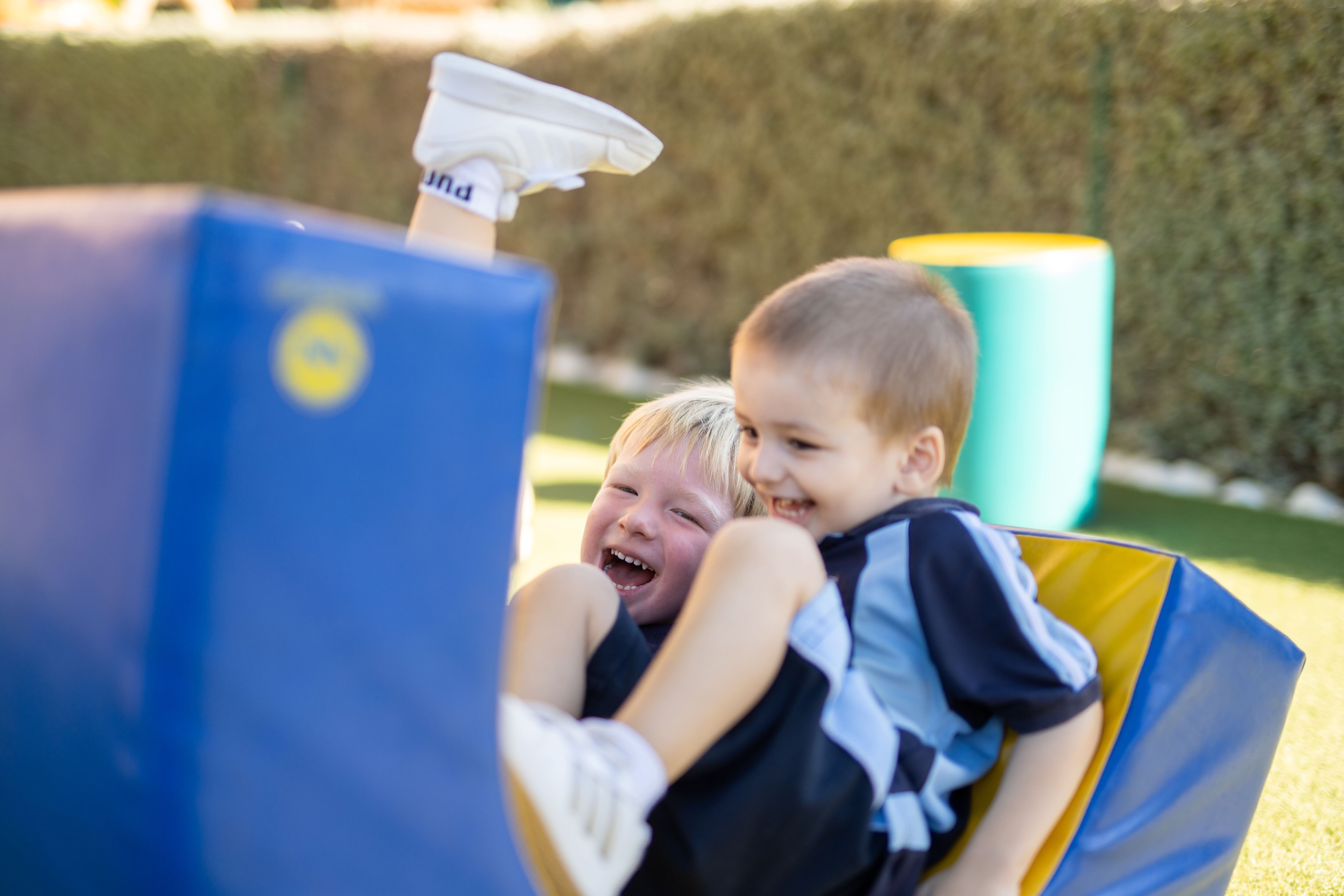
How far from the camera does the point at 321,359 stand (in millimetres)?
875

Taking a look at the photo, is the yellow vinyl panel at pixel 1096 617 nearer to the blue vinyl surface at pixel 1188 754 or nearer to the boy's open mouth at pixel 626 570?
the blue vinyl surface at pixel 1188 754

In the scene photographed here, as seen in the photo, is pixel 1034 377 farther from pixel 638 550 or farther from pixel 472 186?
pixel 472 186

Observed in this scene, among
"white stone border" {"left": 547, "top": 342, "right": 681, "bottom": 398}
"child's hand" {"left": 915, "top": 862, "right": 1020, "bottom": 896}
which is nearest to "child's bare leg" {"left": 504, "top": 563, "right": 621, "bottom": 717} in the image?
"child's hand" {"left": 915, "top": 862, "right": 1020, "bottom": 896}

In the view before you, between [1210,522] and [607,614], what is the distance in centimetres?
376

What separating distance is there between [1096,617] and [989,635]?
0.37 metres

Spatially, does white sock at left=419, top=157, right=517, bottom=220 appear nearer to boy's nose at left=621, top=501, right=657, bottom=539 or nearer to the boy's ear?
boy's nose at left=621, top=501, right=657, bottom=539

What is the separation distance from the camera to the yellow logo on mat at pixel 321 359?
0.86m

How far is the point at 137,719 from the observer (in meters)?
0.87

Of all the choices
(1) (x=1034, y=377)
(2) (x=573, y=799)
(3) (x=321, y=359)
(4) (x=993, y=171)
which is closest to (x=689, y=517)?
(2) (x=573, y=799)

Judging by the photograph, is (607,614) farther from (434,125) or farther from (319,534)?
(434,125)

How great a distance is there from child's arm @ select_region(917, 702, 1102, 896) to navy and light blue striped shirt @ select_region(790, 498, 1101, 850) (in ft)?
0.09

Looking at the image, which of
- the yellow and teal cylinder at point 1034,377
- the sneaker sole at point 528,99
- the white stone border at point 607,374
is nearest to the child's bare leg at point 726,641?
the sneaker sole at point 528,99

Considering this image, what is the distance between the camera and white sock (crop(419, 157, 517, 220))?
6.37ft

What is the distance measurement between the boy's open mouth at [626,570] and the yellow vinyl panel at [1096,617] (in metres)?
0.61
